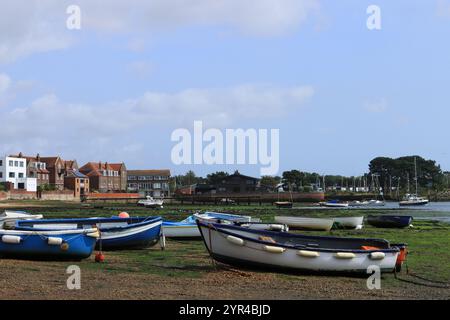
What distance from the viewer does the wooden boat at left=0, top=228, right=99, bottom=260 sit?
2234 cm

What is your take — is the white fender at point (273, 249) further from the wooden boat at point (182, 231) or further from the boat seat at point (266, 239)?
the wooden boat at point (182, 231)

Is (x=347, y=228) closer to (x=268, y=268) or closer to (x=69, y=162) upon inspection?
(x=268, y=268)

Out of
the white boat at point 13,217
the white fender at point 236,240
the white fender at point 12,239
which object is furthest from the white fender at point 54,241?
the white fender at point 236,240

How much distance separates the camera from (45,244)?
22.4 m

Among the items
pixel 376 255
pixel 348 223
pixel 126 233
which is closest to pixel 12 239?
pixel 126 233

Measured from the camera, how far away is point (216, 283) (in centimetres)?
1803

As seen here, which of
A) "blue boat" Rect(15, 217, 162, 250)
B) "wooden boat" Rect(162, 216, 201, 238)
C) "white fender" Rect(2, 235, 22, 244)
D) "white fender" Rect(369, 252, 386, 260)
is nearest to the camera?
"white fender" Rect(369, 252, 386, 260)

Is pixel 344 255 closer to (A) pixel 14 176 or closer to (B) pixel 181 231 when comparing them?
(B) pixel 181 231

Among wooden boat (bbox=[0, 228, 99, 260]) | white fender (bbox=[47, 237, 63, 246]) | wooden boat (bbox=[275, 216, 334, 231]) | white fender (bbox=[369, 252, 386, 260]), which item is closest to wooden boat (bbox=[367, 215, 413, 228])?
wooden boat (bbox=[275, 216, 334, 231])

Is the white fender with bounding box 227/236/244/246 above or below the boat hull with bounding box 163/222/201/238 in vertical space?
above

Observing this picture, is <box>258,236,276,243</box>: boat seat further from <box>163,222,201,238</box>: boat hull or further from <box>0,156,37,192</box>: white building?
<box>0,156,37,192</box>: white building

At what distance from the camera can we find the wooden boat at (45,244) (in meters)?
22.3

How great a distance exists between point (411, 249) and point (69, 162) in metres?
147

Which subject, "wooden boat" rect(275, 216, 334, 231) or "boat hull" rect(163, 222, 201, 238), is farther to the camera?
"wooden boat" rect(275, 216, 334, 231)
